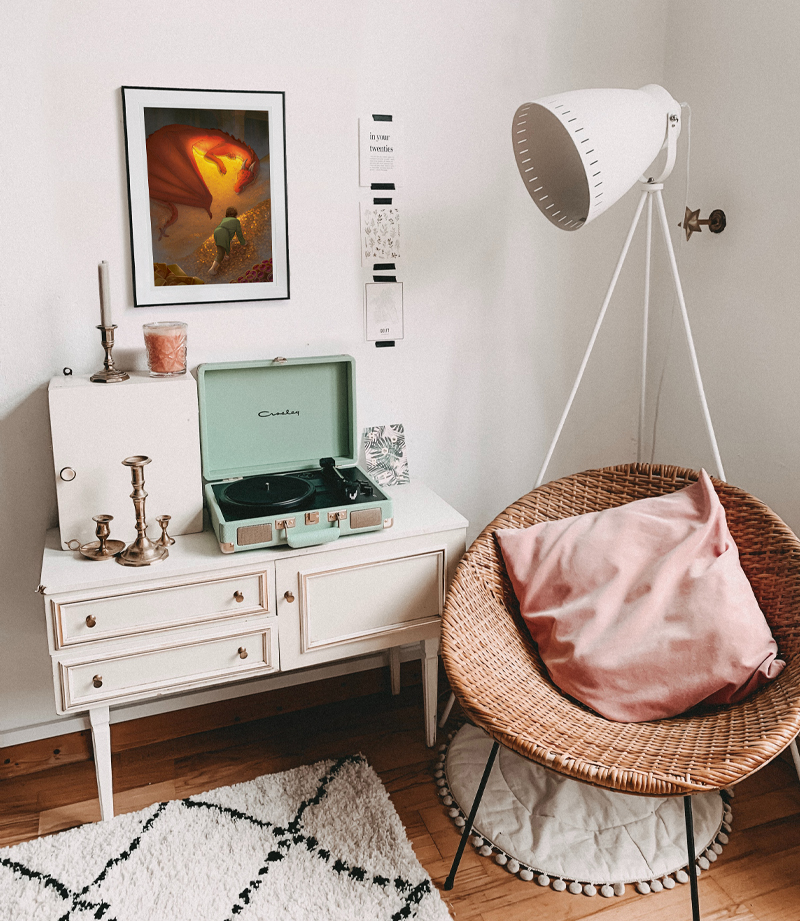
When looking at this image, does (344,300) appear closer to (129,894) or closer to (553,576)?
(553,576)

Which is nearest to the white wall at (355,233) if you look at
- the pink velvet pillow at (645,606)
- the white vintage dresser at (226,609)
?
the white vintage dresser at (226,609)

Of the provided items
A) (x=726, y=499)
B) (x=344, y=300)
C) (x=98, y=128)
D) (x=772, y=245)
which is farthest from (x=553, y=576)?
(x=98, y=128)

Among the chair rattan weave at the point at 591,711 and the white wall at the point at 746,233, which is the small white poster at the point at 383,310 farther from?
the white wall at the point at 746,233

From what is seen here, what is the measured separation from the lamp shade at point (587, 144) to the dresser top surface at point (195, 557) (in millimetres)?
744

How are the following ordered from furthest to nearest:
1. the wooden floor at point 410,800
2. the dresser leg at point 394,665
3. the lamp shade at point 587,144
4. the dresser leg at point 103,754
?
the dresser leg at point 394,665
the dresser leg at point 103,754
the wooden floor at point 410,800
the lamp shade at point 587,144

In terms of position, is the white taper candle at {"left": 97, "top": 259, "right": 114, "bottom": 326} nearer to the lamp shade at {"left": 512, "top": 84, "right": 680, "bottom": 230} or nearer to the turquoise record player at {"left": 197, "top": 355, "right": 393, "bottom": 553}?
the turquoise record player at {"left": 197, "top": 355, "right": 393, "bottom": 553}

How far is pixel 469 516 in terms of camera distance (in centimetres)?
239

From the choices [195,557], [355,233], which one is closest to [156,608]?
[195,557]

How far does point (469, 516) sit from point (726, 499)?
2.51ft

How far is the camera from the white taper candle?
171 cm

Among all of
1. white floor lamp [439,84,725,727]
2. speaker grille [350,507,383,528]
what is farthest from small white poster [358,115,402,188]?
speaker grille [350,507,383,528]

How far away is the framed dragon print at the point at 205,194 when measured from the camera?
1.80 meters

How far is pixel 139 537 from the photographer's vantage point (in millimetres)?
1715

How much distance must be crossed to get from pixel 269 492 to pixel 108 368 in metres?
0.45
